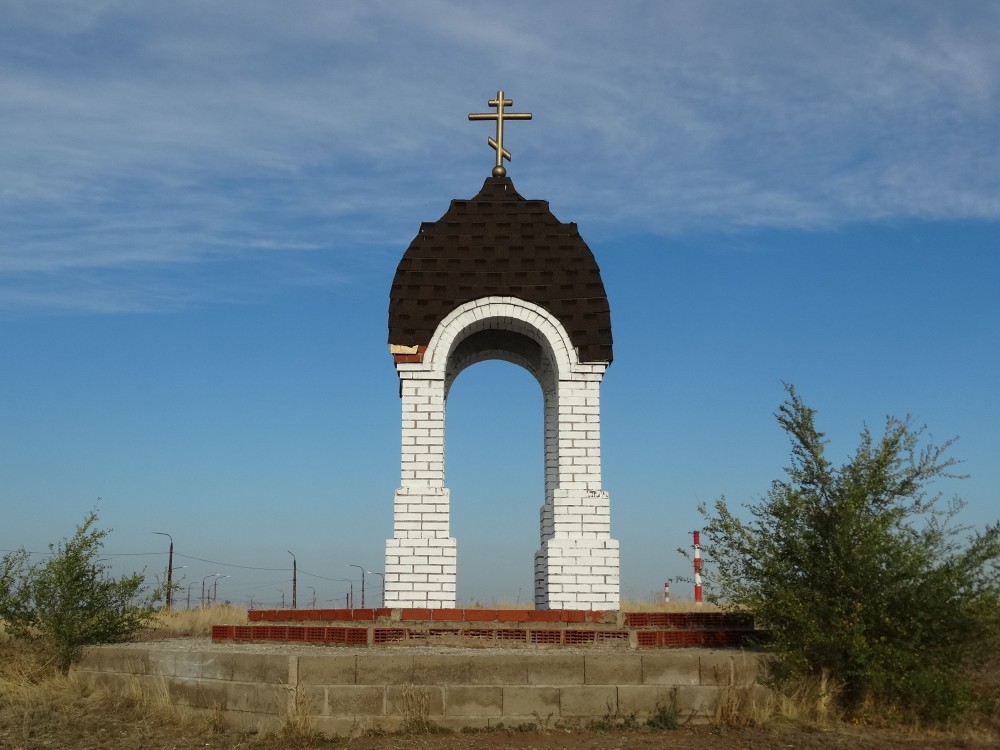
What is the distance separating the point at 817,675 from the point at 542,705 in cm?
271

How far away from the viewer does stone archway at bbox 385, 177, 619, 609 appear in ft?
41.3

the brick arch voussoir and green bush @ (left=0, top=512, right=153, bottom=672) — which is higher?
the brick arch voussoir

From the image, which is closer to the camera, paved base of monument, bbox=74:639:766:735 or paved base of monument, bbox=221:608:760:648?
paved base of monument, bbox=74:639:766:735

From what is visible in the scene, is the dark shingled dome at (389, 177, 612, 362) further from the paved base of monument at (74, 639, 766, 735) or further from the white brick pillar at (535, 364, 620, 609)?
the paved base of monument at (74, 639, 766, 735)

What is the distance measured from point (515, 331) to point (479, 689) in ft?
21.4

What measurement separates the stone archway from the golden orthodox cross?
311 mm

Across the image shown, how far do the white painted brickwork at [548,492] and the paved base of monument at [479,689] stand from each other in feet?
9.49

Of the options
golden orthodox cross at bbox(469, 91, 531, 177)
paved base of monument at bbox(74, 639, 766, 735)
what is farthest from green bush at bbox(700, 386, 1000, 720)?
golden orthodox cross at bbox(469, 91, 531, 177)

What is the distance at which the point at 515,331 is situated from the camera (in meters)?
14.5

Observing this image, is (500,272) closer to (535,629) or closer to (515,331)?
(515,331)

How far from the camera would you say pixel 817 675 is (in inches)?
371

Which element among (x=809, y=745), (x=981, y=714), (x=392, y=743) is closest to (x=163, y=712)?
(x=392, y=743)

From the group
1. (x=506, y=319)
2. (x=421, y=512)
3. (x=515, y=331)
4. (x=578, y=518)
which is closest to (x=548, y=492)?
(x=578, y=518)

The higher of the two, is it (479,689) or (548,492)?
(548,492)
